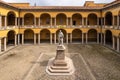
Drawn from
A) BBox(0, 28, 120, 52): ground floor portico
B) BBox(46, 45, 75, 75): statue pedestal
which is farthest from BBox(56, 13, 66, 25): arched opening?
BBox(46, 45, 75, 75): statue pedestal

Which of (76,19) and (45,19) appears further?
(76,19)

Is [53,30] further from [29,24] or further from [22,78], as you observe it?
[22,78]

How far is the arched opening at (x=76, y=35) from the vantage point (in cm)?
4419

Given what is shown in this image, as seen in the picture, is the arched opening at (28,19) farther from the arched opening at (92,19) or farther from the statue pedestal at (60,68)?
the statue pedestal at (60,68)

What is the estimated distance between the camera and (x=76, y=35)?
44.5m

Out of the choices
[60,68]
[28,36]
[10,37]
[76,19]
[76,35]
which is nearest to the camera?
[60,68]

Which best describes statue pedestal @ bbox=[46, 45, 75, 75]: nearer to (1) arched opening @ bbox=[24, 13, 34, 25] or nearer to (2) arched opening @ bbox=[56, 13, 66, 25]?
(2) arched opening @ bbox=[56, 13, 66, 25]

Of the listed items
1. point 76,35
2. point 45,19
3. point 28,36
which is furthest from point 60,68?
point 28,36

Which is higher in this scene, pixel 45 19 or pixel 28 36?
pixel 45 19

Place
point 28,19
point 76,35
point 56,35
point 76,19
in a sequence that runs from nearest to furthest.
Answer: point 28,19 → point 76,19 → point 56,35 → point 76,35

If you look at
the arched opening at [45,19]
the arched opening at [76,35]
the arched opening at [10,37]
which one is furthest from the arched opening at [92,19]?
the arched opening at [10,37]

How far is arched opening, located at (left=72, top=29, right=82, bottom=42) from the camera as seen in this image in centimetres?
4419

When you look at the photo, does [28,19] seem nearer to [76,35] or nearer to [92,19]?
[76,35]

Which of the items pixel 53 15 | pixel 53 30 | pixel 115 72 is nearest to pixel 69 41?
pixel 53 30
